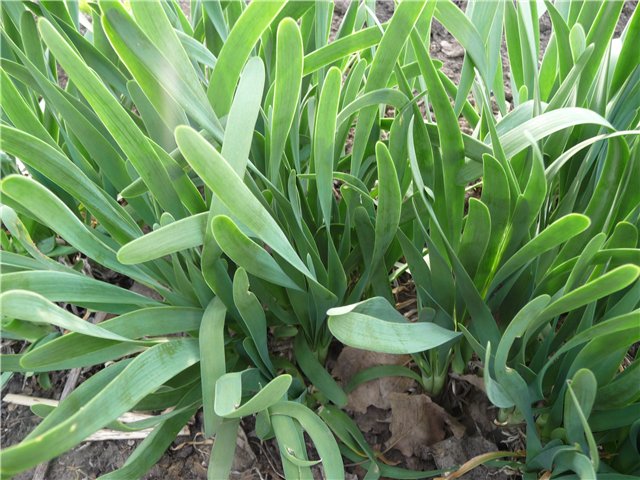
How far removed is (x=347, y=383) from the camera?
0.80m

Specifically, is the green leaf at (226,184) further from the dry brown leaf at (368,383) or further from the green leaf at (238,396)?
the dry brown leaf at (368,383)

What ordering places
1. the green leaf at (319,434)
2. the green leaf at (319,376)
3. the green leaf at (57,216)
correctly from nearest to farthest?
the green leaf at (57,216), the green leaf at (319,434), the green leaf at (319,376)

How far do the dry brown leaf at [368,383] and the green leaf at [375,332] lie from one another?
0.25 metres

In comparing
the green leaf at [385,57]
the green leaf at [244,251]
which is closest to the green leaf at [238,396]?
the green leaf at [244,251]

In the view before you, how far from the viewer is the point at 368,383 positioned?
820 millimetres

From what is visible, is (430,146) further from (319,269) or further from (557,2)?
(557,2)

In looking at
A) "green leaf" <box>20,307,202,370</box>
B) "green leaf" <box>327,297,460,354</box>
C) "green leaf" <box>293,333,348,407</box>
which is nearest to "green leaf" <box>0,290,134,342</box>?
"green leaf" <box>20,307,202,370</box>

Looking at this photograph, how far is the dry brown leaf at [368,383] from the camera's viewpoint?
81 centimetres

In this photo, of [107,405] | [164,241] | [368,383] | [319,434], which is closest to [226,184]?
[164,241]

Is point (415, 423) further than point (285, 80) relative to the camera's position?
Yes

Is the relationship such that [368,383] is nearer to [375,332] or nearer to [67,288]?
[375,332]

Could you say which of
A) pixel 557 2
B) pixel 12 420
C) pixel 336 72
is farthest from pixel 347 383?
pixel 557 2

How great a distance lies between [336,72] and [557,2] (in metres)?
0.55

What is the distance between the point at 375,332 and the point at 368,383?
0.33 metres
